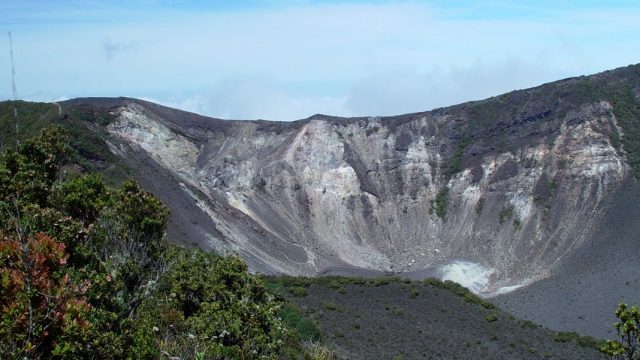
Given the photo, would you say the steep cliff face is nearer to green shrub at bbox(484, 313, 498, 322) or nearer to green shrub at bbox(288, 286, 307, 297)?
green shrub at bbox(288, 286, 307, 297)

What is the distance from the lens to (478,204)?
8044cm

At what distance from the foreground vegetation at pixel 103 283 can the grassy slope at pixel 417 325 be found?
1512cm

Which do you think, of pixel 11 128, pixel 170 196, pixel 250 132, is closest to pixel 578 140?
pixel 250 132

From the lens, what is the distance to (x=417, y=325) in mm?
44344

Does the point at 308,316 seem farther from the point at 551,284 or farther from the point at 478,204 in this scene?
the point at 478,204

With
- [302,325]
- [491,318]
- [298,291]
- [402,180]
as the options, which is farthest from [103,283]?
[402,180]

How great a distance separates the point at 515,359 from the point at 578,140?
149ft

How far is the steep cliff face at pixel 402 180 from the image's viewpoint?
237 feet

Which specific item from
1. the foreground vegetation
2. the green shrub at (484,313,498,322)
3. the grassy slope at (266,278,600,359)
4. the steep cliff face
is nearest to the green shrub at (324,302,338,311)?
the grassy slope at (266,278,600,359)

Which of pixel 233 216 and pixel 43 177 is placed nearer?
pixel 43 177

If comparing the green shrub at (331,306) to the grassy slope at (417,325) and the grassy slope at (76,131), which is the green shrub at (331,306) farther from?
the grassy slope at (76,131)

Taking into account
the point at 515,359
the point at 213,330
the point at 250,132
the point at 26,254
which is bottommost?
the point at 515,359

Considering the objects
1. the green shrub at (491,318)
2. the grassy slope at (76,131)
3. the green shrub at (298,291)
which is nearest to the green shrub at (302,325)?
the green shrub at (298,291)

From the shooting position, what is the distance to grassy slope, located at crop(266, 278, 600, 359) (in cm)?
4084
